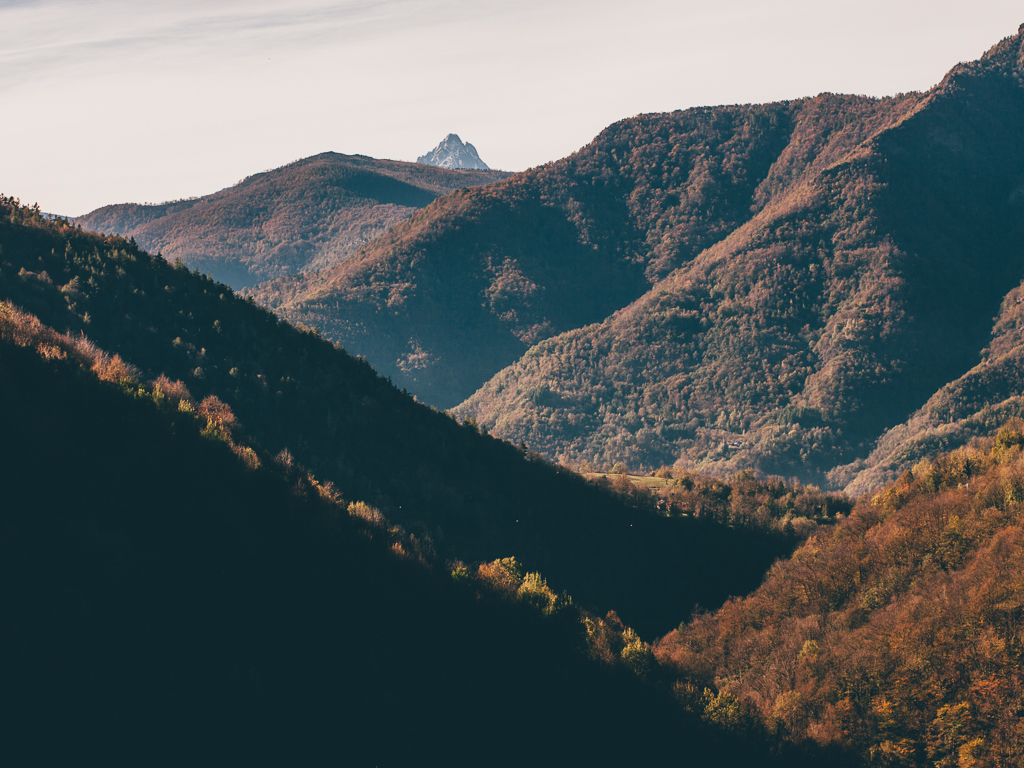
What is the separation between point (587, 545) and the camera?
84.4 metres

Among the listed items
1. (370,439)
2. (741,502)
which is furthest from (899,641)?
(741,502)

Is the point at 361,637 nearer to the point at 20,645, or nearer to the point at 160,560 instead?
the point at 160,560

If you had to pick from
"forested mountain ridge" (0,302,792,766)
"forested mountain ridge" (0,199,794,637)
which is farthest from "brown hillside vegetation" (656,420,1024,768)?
"forested mountain ridge" (0,199,794,637)

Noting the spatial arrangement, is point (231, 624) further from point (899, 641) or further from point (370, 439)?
point (370, 439)

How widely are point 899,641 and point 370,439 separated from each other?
5254 cm

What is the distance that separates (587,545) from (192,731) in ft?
214

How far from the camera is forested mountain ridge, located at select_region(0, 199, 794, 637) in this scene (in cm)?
7131

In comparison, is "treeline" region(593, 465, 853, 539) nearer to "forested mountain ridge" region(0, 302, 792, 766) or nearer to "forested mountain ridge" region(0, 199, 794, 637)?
"forested mountain ridge" region(0, 199, 794, 637)

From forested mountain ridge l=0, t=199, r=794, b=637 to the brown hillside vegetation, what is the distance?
18177 millimetres

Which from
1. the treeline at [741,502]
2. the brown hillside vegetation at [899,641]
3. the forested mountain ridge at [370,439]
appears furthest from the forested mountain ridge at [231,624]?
the treeline at [741,502]

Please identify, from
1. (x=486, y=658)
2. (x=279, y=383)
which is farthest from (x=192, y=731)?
(x=279, y=383)

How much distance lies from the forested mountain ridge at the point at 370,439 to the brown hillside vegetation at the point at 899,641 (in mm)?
18177

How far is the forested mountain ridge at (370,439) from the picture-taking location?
71312 mm

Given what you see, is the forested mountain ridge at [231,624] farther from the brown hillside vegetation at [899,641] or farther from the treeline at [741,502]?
the treeline at [741,502]
